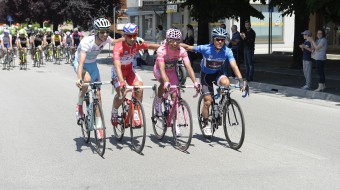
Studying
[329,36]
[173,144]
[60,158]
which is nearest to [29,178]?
[60,158]

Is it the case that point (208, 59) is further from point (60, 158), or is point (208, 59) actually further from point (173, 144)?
point (60, 158)

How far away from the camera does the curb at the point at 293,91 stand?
47.7 ft

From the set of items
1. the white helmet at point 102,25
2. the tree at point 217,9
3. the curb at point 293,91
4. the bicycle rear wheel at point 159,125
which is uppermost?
the tree at point 217,9

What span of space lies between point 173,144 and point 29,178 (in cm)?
256

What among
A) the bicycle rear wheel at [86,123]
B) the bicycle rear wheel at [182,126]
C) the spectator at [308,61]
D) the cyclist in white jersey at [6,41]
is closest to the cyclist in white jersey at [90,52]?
the bicycle rear wheel at [86,123]

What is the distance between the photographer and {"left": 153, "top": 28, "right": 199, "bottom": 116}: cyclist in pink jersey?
828cm

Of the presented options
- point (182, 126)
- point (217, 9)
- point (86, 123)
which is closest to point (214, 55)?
point (182, 126)

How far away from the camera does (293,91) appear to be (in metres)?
16.1

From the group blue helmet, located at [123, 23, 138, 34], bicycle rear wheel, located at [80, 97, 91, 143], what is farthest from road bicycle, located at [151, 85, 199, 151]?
bicycle rear wheel, located at [80, 97, 91, 143]

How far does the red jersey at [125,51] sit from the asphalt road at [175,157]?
1215 mm

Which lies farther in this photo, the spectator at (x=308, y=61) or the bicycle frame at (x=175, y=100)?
the spectator at (x=308, y=61)

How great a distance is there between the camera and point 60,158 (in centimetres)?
770

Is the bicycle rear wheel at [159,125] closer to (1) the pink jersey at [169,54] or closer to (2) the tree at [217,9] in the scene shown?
(1) the pink jersey at [169,54]

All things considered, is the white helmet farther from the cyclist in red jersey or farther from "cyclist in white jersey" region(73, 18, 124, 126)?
the cyclist in red jersey
